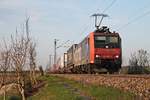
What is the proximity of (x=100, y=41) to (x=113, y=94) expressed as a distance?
747 inches

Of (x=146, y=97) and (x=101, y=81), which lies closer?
(x=146, y=97)

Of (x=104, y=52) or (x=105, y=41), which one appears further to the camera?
(x=105, y=41)

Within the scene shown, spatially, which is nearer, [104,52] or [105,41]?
[104,52]

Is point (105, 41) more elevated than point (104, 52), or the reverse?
point (105, 41)

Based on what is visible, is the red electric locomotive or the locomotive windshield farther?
the locomotive windshield

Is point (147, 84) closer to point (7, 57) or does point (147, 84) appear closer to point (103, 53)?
point (7, 57)

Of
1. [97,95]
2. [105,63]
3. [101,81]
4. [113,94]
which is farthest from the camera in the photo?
[105,63]

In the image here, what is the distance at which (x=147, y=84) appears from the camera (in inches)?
585

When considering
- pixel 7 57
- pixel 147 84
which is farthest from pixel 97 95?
pixel 7 57

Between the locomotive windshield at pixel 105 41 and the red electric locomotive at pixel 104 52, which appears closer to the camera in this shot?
the red electric locomotive at pixel 104 52

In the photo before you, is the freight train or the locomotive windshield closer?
the freight train

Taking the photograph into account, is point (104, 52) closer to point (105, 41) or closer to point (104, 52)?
point (104, 52)

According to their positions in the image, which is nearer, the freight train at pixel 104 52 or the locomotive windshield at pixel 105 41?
the freight train at pixel 104 52

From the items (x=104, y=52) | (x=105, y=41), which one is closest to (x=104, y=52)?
(x=104, y=52)
